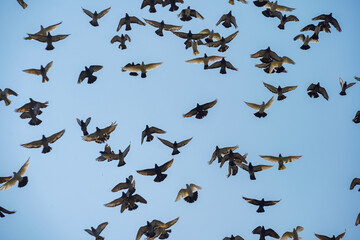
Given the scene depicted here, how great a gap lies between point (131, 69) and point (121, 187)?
12.8 feet

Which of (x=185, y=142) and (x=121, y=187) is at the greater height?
(x=185, y=142)

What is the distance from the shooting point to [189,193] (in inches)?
603

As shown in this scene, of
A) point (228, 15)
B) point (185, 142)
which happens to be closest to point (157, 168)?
point (185, 142)

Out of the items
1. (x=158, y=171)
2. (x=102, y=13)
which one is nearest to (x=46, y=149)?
(x=158, y=171)

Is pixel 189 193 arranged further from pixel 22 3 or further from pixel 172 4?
pixel 22 3

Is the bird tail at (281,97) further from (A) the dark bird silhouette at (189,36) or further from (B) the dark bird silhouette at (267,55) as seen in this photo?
(A) the dark bird silhouette at (189,36)

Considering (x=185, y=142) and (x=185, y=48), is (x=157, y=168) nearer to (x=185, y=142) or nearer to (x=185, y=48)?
(x=185, y=142)

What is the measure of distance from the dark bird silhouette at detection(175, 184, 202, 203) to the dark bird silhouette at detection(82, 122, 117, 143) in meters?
2.97

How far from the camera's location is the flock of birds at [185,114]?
15242 mm

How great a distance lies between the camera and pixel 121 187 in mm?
15602

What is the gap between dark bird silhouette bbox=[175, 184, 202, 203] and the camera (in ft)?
49.4

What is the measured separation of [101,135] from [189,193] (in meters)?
3.36

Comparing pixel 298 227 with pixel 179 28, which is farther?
pixel 179 28

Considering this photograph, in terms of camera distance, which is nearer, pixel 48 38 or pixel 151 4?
pixel 151 4
